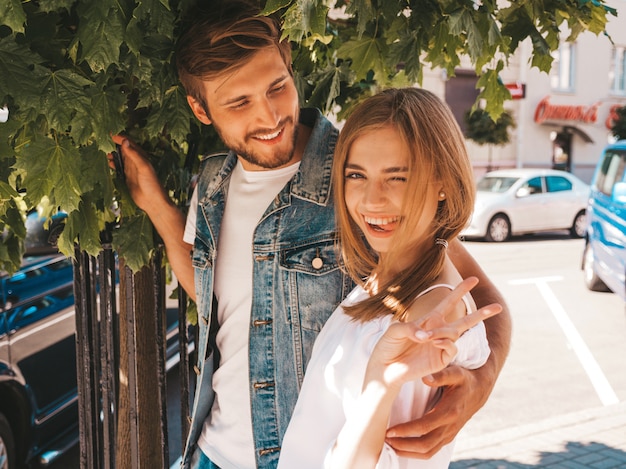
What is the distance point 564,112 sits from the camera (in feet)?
77.0

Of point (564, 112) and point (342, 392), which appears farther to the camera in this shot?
point (564, 112)

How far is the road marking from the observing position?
5406mm

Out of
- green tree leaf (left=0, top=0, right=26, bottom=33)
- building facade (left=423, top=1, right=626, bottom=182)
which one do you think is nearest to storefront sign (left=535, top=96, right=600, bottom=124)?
building facade (left=423, top=1, right=626, bottom=182)

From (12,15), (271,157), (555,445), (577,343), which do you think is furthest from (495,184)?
(12,15)

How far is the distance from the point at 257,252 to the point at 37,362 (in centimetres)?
230

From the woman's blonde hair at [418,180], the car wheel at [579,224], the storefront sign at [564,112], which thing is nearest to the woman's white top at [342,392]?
the woman's blonde hair at [418,180]

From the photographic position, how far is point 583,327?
716cm

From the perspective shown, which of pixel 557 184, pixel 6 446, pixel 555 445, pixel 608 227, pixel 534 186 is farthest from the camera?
pixel 557 184

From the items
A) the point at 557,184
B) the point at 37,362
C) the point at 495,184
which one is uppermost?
the point at 37,362

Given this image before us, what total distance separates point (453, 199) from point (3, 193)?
1.08 m

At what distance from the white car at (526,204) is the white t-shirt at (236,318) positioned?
1139 cm

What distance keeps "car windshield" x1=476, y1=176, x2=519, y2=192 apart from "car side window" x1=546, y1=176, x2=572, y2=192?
2.59 ft

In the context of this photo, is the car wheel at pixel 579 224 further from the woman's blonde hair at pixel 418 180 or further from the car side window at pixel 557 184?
the woman's blonde hair at pixel 418 180

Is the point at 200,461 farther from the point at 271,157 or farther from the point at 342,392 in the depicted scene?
the point at 271,157
